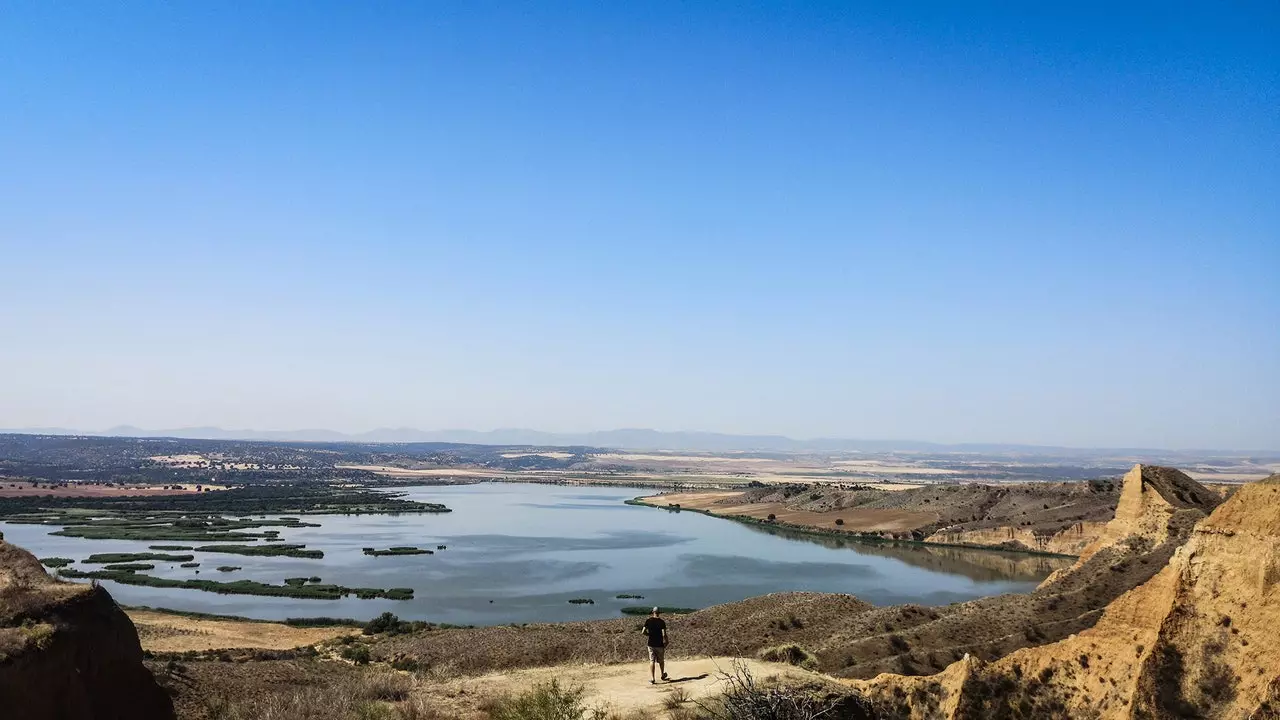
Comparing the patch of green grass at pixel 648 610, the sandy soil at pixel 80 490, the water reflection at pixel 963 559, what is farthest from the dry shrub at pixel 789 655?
the sandy soil at pixel 80 490

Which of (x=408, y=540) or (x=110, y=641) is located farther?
(x=408, y=540)

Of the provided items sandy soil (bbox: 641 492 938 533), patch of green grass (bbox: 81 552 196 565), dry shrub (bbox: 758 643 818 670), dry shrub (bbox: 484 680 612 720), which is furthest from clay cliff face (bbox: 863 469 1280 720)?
sandy soil (bbox: 641 492 938 533)

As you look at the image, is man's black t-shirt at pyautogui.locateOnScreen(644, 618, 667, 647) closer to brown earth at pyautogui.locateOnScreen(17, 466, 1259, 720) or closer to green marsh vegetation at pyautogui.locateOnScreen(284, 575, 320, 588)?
brown earth at pyautogui.locateOnScreen(17, 466, 1259, 720)

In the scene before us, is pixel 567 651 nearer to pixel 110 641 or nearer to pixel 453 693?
pixel 453 693

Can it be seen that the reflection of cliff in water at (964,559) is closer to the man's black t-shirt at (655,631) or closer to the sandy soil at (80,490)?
the man's black t-shirt at (655,631)

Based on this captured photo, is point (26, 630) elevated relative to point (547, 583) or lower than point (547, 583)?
elevated

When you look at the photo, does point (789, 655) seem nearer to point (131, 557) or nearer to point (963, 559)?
point (963, 559)

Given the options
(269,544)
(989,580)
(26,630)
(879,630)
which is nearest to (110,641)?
(26,630)
